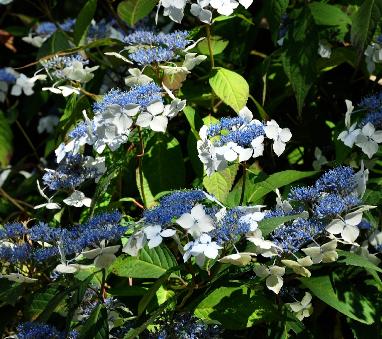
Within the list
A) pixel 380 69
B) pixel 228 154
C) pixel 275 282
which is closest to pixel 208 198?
pixel 228 154

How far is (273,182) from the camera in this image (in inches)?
71.7

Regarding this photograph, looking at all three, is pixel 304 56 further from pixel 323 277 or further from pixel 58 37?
pixel 58 37

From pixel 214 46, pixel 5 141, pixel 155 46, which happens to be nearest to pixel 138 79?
pixel 155 46

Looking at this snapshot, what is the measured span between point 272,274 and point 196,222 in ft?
0.62

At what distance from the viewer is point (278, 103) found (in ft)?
7.27

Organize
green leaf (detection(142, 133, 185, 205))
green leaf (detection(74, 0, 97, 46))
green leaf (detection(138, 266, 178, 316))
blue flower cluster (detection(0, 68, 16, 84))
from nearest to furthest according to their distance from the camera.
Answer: green leaf (detection(138, 266, 178, 316))
green leaf (detection(142, 133, 185, 205))
green leaf (detection(74, 0, 97, 46))
blue flower cluster (detection(0, 68, 16, 84))

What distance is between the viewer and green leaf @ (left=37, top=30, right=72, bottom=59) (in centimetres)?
242

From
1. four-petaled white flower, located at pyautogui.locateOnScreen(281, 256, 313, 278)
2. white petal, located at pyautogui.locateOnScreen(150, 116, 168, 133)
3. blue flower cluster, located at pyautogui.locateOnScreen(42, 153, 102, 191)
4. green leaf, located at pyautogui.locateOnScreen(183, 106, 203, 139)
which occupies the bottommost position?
blue flower cluster, located at pyautogui.locateOnScreen(42, 153, 102, 191)

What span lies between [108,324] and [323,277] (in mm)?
436

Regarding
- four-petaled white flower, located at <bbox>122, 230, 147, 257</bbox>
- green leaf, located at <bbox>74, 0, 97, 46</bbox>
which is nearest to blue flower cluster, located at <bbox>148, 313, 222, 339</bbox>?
four-petaled white flower, located at <bbox>122, 230, 147, 257</bbox>

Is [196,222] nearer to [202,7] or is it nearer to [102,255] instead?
[102,255]

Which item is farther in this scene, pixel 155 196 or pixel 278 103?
pixel 278 103

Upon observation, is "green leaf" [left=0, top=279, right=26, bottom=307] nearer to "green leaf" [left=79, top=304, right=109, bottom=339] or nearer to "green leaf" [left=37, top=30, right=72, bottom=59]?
"green leaf" [left=79, top=304, right=109, bottom=339]

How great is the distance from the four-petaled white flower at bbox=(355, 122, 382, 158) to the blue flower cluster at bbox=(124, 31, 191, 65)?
434 millimetres
